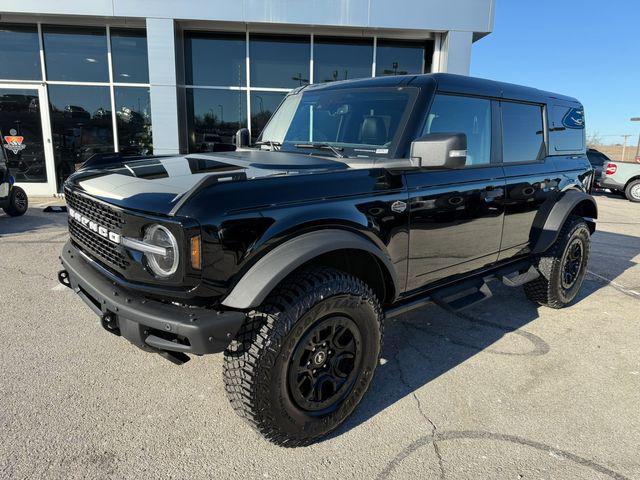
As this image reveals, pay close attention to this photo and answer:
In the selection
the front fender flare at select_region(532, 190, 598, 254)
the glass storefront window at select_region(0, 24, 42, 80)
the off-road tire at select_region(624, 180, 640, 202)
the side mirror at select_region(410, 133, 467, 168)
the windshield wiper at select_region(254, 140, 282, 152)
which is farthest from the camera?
the off-road tire at select_region(624, 180, 640, 202)

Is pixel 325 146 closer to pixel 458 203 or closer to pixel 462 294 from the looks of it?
pixel 458 203

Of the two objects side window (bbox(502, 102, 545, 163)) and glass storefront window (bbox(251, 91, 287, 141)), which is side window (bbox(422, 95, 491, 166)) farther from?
glass storefront window (bbox(251, 91, 287, 141))

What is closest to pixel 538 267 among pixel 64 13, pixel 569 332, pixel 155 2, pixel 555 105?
pixel 569 332

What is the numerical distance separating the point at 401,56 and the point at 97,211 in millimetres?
10593

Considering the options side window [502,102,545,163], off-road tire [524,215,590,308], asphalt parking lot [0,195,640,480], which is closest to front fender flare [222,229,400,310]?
asphalt parking lot [0,195,640,480]

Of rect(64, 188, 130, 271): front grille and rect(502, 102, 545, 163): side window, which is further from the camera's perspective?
rect(502, 102, 545, 163): side window

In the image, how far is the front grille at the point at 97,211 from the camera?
7.45ft

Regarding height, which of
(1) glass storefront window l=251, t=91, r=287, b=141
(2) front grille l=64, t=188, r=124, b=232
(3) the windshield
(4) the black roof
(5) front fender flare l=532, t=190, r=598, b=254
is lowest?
(5) front fender flare l=532, t=190, r=598, b=254

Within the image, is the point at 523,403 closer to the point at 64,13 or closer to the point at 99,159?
the point at 99,159

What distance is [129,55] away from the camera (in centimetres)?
1106

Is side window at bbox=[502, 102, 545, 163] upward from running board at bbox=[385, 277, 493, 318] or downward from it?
upward

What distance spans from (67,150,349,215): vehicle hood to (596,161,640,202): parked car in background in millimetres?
15584

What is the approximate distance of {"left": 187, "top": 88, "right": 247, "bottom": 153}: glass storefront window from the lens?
11.4 m

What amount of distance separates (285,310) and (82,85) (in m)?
11.3
